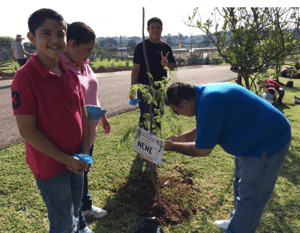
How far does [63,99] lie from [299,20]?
170 inches

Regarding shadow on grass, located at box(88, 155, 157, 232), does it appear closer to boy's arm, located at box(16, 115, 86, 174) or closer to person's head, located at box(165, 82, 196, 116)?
person's head, located at box(165, 82, 196, 116)

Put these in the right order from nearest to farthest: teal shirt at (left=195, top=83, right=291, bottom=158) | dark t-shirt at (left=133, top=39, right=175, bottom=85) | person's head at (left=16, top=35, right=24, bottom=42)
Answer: teal shirt at (left=195, top=83, right=291, bottom=158) → dark t-shirt at (left=133, top=39, right=175, bottom=85) → person's head at (left=16, top=35, right=24, bottom=42)

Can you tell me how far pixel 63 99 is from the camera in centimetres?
151

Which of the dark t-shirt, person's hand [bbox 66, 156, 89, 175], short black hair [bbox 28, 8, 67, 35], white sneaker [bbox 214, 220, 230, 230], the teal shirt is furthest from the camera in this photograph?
the dark t-shirt

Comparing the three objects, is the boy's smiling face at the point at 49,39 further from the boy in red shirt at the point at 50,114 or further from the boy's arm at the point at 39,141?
the boy's arm at the point at 39,141

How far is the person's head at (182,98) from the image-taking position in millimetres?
1811

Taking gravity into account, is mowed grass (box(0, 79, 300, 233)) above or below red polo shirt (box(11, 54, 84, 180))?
below

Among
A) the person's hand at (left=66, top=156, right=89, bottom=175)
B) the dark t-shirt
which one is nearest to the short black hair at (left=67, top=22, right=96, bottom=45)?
the person's hand at (left=66, top=156, right=89, bottom=175)

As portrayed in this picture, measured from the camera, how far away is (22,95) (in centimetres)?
133

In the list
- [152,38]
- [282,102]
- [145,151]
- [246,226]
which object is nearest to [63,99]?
[145,151]

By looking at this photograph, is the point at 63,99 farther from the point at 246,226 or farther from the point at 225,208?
the point at 225,208

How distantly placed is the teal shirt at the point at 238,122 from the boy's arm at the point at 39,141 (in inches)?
38.3

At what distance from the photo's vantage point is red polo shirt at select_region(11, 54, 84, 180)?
4.41 feet

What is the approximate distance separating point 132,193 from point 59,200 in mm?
1518
